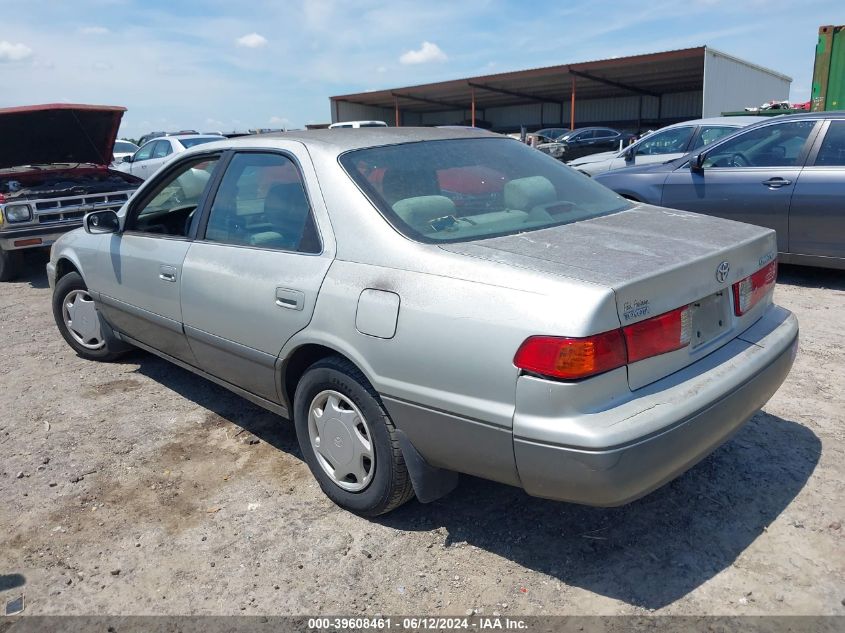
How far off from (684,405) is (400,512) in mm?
1336

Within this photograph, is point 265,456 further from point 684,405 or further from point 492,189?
point 684,405

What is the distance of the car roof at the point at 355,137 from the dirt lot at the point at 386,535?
5.23ft

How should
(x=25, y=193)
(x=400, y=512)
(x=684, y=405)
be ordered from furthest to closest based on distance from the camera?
(x=25, y=193), (x=400, y=512), (x=684, y=405)

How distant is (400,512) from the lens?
295 cm

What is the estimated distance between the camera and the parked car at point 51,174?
7473mm

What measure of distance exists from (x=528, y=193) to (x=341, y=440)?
1412mm

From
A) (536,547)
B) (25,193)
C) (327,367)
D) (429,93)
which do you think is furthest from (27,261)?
(429,93)

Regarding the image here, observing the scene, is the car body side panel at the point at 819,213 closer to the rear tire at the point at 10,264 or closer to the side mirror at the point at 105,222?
the side mirror at the point at 105,222

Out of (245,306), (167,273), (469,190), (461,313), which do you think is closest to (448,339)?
(461,313)

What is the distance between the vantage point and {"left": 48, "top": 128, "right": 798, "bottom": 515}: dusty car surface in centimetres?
212

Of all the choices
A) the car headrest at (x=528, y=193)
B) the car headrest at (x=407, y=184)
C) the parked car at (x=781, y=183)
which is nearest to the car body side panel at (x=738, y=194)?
the parked car at (x=781, y=183)

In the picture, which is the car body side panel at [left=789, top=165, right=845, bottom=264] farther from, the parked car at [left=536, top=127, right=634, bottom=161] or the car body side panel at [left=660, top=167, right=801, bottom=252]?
the parked car at [left=536, top=127, right=634, bottom=161]

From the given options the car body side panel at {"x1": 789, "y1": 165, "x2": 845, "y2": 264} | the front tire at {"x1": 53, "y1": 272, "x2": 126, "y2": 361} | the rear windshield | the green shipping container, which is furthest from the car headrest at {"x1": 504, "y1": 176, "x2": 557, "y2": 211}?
the green shipping container

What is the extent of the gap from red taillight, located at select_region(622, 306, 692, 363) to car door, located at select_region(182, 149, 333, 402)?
4.12ft
